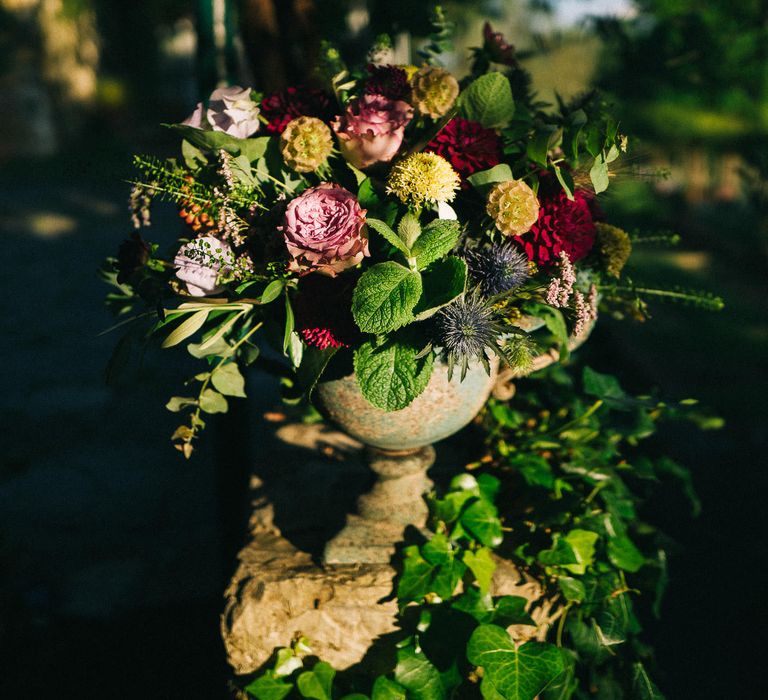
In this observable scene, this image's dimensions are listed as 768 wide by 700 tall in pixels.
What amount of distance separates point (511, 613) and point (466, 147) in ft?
3.09

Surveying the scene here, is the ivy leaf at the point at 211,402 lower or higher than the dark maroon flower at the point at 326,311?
lower

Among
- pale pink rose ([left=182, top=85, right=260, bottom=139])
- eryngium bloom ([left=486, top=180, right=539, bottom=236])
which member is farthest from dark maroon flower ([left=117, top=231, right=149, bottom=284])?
eryngium bloom ([left=486, top=180, right=539, bottom=236])

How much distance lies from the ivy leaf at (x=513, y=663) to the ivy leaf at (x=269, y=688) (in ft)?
1.33

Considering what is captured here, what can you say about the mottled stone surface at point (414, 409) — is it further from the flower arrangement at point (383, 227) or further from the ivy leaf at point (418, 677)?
the ivy leaf at point (418, 677)

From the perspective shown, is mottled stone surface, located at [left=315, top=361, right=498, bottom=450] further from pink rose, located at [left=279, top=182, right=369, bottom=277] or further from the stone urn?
pink rose, located at [left=279, top=182, right=369, bottom=277]

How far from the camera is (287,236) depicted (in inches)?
42.5

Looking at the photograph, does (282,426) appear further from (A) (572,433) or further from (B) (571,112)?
(B) (571,112)

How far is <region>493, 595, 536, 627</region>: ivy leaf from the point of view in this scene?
1.45m

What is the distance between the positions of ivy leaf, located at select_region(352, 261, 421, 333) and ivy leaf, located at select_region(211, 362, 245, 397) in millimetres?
409

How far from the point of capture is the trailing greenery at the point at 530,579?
1.38 meters

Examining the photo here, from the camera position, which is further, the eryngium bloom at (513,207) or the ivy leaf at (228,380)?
the ivy leaf at (228,380)

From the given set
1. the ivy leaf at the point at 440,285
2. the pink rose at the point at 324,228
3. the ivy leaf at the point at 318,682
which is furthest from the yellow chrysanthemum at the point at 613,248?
the ivy leaf at the point at 318,682

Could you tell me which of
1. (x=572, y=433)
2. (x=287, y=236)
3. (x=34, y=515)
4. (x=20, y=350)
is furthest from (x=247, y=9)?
(x=20, y=350)

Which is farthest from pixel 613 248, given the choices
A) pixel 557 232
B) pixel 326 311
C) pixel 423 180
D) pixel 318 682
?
pixel 318 682
